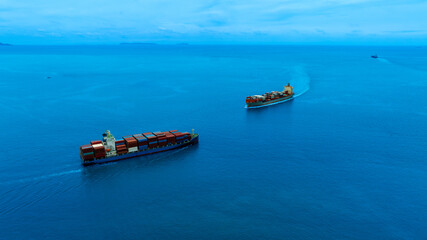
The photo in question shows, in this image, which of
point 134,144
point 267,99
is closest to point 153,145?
point 134,144

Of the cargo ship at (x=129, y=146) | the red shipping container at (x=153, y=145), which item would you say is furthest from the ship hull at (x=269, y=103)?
the red shipping container at (x=153, y=145)

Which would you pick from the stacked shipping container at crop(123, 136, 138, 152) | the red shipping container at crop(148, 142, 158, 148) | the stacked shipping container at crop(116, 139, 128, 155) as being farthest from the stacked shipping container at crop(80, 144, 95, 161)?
the red shipping container at crop(148, 142, 158, 148)

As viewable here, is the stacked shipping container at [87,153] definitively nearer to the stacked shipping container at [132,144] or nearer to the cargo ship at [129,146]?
the cargo ship at [129,146]

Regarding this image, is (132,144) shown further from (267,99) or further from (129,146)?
(267,99)

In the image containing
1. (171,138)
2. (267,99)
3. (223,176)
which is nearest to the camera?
(223,176)

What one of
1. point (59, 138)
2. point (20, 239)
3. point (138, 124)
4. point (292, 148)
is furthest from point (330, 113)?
point (20, 239)

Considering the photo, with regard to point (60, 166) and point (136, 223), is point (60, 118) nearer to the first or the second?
point (60, 166)

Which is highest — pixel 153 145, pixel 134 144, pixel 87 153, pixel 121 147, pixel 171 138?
pixel 171 138

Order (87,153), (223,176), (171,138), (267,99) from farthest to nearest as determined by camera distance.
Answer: (267,99) < (171,138) < (87,153) < (223,176)
